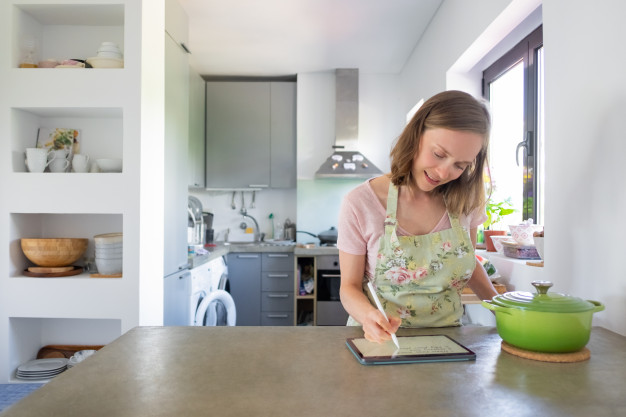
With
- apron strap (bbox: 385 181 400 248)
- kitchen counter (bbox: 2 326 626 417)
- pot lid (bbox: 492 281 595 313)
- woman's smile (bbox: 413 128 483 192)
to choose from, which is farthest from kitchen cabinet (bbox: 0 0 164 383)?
pot lid (bbox: 492 281 595 313)

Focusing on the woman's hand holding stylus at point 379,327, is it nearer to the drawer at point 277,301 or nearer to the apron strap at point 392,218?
the apron strap at point 392,218

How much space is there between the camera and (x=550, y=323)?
3.21 feet

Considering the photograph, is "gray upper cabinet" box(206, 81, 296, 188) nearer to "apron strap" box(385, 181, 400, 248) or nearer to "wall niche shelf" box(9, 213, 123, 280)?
"wall niche shelf" box(9, 213, 123, 280)

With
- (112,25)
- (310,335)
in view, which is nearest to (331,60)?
(112,25)

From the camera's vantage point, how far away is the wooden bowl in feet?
7.64

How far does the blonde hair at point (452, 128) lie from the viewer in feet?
4.03

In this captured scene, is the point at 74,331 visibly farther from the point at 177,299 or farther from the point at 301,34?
the point at 301,34

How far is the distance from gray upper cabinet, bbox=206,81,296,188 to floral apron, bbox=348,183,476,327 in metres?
3.42

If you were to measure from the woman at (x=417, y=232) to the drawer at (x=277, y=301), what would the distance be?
Answer: 2.94m

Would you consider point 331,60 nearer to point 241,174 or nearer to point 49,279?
point 241,174

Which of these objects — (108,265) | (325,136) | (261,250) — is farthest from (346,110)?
(108,265)

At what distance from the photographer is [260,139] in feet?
15.5

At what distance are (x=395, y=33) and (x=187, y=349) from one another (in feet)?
10.9

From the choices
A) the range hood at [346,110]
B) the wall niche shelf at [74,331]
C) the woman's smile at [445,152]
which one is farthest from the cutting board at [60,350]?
the range hood at [346,110]
